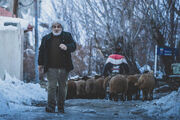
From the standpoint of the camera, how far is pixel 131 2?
21.0 metres

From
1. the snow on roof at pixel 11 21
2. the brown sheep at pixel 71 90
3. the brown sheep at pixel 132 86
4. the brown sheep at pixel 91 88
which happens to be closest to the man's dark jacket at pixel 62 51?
the brown sheep at pixel 132 86

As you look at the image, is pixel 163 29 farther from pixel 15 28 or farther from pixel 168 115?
pixel 168 115

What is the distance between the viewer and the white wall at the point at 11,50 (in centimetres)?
1395

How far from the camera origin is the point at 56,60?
7.10 m

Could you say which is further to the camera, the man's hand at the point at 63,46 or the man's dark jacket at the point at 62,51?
the man's dark jacket at the point at 62,51

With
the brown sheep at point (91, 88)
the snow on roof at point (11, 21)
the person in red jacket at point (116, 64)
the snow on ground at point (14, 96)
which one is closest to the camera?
the snow on ground at point (14, 96)

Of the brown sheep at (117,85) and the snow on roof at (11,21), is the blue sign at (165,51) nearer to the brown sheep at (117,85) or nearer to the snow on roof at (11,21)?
the brown sheep at (117,85)

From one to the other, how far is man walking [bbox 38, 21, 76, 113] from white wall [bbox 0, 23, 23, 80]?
6916mm

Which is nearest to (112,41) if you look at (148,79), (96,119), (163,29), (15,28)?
(163,29)

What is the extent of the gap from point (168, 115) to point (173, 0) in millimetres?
14493

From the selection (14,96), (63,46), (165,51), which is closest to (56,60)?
(63,46)

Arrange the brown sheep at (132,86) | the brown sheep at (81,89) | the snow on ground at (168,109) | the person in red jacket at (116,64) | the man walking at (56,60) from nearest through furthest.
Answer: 1. the snow on ground at (168,109)
2. the man walking at (56,60)
3. the person in red jacket at (116,64)
4. the brown sheep at (132,86)
5. the brown sheep at (81,89)

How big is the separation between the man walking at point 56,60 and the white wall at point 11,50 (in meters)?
6.92

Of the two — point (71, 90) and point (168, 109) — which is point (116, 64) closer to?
point (71, 90)
